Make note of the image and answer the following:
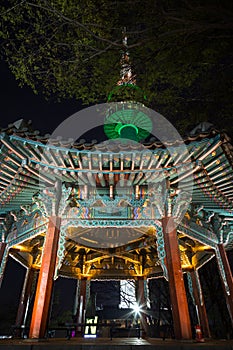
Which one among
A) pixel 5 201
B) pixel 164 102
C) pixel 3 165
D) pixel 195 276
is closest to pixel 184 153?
pixel 164 102

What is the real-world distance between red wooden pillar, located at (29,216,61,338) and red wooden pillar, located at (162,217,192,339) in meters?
3.27

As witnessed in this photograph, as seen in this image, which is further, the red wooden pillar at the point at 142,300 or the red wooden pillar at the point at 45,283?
the red wooden pillar at the point at 142,300

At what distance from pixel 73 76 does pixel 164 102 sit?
3171 mm

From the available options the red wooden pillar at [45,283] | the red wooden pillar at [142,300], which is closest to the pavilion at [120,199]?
the red wooden pillar at [45,283]

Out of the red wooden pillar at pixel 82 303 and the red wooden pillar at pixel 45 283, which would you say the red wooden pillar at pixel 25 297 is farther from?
the red wooden pillar at pixel 45 283

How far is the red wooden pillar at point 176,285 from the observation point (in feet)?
21.3

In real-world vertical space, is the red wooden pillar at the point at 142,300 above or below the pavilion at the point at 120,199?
below

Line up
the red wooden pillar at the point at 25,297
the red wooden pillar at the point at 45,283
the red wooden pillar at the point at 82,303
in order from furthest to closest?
the red wooden pillar at the point at 82,303
the red wooden pillar at the point at 25,297
the red wooden pillar at the point at 45,283

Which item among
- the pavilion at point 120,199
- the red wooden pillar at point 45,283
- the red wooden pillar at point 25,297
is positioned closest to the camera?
the red wooden pillar at point 45,283

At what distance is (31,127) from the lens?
7105 millimetres

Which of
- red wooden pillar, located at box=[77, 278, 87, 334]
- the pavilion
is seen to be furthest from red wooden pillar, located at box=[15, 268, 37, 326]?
red wooden pillar, located at box=[77, 278, 87, 334]

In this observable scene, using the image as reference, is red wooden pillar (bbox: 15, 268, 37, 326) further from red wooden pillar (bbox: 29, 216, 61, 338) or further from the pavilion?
red wooden pillar (bbox: 29, 216, 61, 338)

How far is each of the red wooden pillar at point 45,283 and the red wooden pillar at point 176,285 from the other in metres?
3.27

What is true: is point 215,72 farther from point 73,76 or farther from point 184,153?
point 73,76
